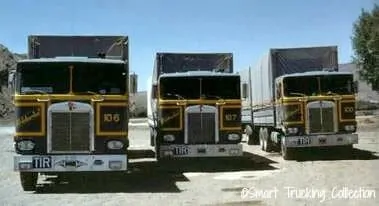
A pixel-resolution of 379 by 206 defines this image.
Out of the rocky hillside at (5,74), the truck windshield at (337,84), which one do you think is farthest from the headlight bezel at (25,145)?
the rocky hillside at (5,74)

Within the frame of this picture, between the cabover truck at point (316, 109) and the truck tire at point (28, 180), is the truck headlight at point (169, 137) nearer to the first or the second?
the cabover truck at point (316, 109)

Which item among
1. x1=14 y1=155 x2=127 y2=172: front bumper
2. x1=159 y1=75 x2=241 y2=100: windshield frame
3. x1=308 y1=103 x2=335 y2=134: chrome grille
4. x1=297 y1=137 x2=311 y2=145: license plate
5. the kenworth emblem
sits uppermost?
x1=159 y1=75 x2=241 y2=100: windshield frame

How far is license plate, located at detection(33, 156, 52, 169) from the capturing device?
13.3 metres

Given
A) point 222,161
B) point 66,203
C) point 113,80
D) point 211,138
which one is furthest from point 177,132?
point 66,203

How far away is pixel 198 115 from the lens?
1816 cm

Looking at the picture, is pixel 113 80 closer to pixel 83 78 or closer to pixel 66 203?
pixel 83 78

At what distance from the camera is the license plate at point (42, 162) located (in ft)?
43.8

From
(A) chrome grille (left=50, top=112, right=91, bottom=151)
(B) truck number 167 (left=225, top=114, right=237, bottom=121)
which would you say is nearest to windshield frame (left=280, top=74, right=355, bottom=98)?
(B) truck number 167 (left=225, top=114, right=237, bottom=121)

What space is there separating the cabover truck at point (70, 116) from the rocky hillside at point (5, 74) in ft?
180

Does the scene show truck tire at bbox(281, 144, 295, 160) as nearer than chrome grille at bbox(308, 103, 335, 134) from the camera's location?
No

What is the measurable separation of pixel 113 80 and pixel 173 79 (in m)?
4.70

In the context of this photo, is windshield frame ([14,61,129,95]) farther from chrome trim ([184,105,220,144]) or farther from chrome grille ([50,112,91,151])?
chrome trim ([184,105,220,144])

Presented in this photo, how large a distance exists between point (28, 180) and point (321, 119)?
34.4 feet

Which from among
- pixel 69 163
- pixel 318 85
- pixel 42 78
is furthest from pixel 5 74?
pixel 69 163
